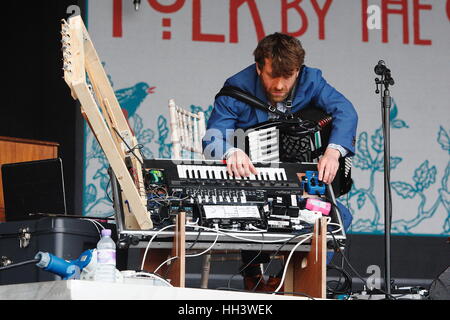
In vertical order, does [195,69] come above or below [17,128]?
above

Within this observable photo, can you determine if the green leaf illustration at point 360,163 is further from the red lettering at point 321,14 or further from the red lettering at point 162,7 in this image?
the red lettering at point 162,7

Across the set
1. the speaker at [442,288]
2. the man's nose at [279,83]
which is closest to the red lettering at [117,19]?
the man's nose at [279,83]

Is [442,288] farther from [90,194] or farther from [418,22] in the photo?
[418,22]

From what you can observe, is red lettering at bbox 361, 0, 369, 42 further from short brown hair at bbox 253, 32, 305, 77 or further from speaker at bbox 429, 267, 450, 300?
speaker at bbox 429, 267, 450, 300

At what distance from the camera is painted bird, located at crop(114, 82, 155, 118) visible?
5250 mm

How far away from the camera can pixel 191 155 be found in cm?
421

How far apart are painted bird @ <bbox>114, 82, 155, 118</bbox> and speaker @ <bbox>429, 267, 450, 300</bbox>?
8.93 feet

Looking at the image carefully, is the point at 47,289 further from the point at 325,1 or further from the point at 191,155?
the point at 325,1

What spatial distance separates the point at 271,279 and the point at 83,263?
1.22 m

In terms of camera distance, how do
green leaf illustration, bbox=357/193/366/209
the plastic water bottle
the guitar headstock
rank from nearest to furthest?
the plastic water bottle → the guitar headstock → green leaf illustration, bbox=357/193/366/209

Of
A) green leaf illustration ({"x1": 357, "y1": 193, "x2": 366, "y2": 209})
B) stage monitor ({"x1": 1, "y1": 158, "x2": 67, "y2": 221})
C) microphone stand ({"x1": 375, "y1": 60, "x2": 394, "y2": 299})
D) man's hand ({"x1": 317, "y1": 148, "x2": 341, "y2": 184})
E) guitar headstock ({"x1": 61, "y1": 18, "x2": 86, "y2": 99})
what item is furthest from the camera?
green leaf illustration ({"x1": 357, "y1": 193, "x2": 366, "y2": 209})

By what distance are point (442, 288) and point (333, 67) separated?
9.02 feet

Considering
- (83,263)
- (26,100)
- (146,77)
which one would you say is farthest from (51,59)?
(83,263)

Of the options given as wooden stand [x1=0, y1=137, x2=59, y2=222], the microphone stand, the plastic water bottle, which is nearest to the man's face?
the microphone stand
